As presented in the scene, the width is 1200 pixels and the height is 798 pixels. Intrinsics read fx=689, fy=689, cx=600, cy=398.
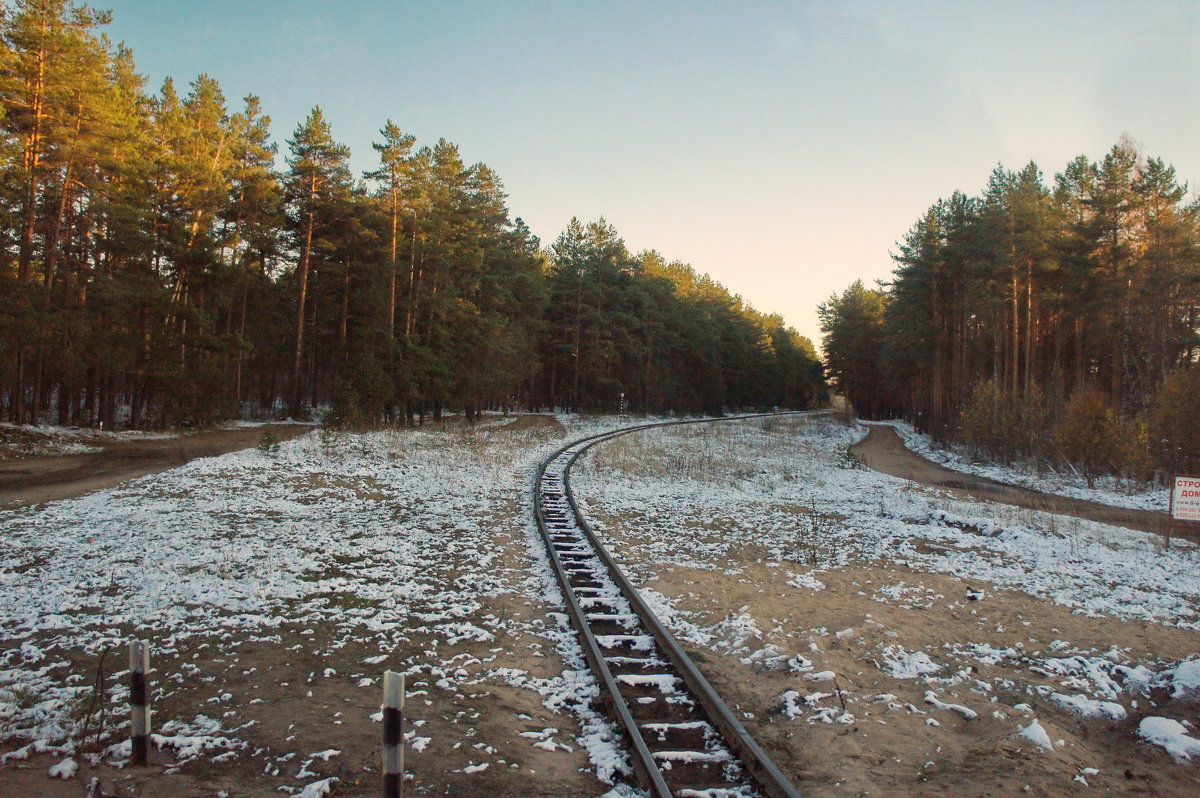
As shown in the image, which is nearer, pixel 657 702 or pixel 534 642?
pixel 657 702

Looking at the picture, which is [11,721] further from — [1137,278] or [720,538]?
[1137,278]

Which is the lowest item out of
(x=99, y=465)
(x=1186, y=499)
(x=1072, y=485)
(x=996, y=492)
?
(x=99, y=465)

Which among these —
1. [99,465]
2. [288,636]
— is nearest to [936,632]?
[288,636]

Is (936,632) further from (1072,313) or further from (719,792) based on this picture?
(1072,313)

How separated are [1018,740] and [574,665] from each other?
365 centimetres

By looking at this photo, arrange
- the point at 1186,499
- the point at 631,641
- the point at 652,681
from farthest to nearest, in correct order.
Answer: the point at 1186,499
the point at 631,641
the point at 652,681

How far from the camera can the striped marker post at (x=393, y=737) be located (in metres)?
3.60

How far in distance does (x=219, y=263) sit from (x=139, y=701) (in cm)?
3250

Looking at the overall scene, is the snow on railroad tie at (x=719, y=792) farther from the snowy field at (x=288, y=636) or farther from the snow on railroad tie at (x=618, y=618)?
the snow on railroad tie at (x=618, y=618)

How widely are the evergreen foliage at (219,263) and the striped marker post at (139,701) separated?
24.1 metres

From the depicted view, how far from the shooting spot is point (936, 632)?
7.77 meters

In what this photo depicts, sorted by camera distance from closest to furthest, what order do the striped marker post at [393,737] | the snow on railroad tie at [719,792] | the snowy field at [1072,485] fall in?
the striped marker post at [393,737]
the snow on railroad tie at [719,792]
the snowy field at [1072,485]

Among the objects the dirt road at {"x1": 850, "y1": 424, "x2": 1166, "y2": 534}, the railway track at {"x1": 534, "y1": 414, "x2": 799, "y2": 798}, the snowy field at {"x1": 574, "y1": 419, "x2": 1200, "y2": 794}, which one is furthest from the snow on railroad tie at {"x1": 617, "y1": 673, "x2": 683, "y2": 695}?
the dirt road at {"x1": 850, "y1": 424, "x2": 1166, "y2": 534}

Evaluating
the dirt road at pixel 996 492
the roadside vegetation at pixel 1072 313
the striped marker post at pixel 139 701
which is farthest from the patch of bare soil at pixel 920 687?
the roadside vegetation at pixel 1072 313
